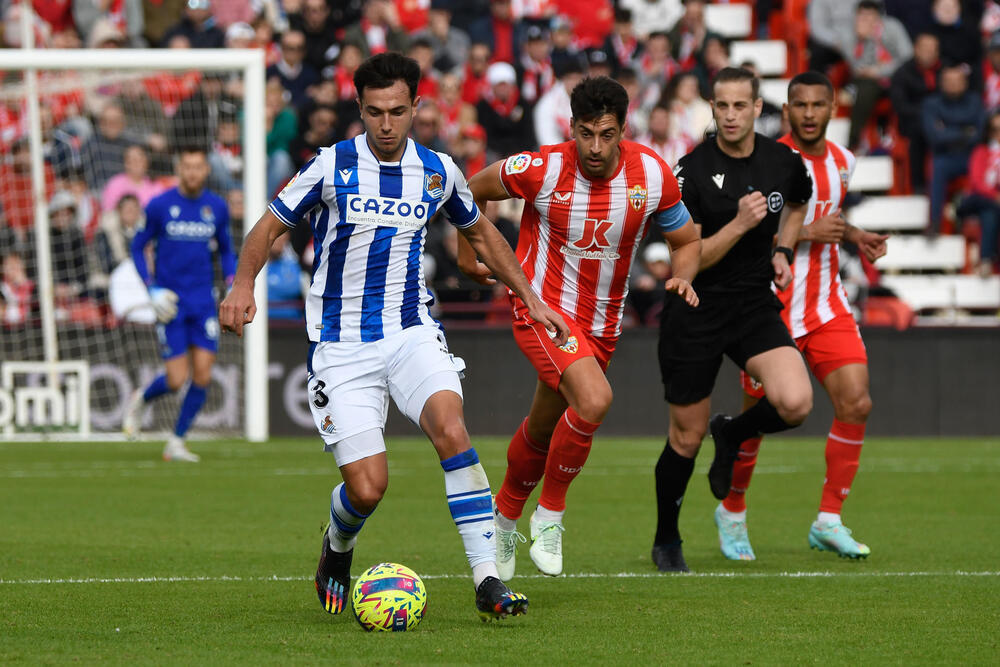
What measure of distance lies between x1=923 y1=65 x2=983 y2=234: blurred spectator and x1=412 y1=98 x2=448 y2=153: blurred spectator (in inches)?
245

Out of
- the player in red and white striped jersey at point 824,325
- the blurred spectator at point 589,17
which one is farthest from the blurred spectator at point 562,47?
the player in red and white striped jersey at point 824,325

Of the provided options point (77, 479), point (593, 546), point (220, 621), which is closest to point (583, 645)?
point (220, 621)

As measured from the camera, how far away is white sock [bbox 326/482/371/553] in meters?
5.98

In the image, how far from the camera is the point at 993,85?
64.5ft

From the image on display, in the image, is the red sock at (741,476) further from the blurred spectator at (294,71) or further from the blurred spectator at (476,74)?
the blurred spectator at (294,71)

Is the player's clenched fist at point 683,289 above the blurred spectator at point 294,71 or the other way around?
the other way around

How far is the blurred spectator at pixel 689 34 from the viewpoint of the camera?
19.8 meters

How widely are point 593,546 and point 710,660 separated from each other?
11.2 ft

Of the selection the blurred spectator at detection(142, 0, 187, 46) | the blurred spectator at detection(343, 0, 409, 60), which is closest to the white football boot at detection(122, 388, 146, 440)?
the blurred spectator at detection(343, 0, 409, 60)

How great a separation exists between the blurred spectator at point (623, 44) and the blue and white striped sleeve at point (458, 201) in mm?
13913

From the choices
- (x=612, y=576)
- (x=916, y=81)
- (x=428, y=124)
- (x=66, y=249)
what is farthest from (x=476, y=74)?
(x=612, y=576)

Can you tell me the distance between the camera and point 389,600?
567 centimetres

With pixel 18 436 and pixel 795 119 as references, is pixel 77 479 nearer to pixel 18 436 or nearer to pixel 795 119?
pixel 18 436

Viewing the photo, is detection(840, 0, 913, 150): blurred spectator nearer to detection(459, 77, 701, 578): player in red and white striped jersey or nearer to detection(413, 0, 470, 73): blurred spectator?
detection(413, 0, 470, 73): blurred spectator
